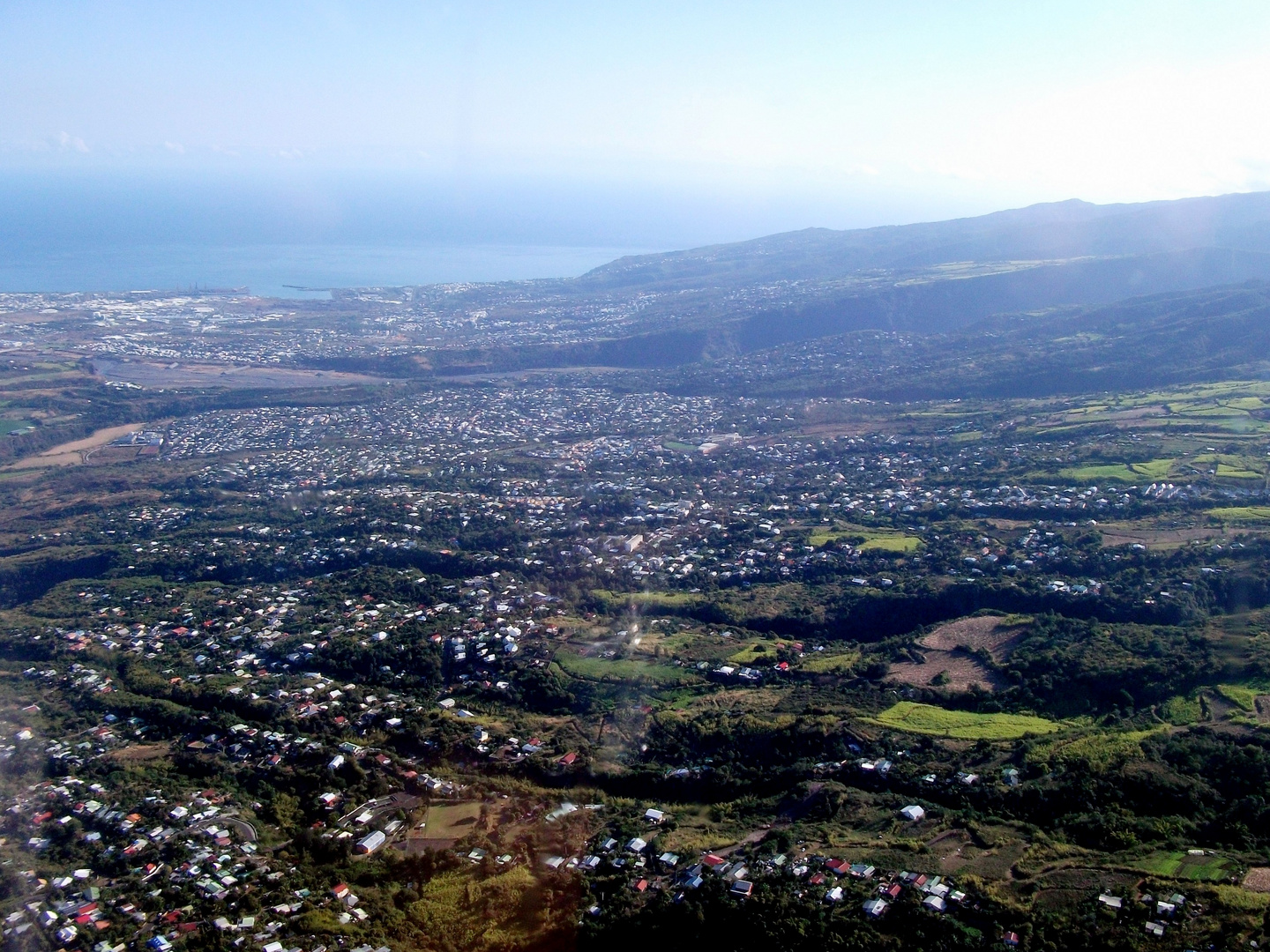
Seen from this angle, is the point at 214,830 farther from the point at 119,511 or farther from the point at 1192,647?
the point at 119,511

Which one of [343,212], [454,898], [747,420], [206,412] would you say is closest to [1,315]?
[206,412]

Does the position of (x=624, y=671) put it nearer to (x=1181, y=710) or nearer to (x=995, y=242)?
(x=1181, y=710)

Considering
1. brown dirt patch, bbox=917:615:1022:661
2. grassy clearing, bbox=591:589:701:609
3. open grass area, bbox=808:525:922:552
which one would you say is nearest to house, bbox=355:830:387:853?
grassy clearing, bbox=591:589:701:609

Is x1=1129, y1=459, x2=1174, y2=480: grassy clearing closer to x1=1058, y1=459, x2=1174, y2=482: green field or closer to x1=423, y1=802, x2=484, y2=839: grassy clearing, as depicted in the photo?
x1=1058, y1=459, x2=1174, y2=482: green field

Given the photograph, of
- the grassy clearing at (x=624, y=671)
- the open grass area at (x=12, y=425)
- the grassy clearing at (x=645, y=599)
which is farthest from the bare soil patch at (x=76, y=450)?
the grassy clearing at (x=624, y=671)

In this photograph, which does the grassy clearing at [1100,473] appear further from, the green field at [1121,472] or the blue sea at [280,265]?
the blue sea at [280,265]

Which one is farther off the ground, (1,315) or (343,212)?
(343,212)

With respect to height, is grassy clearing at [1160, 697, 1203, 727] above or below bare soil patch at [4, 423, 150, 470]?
below
